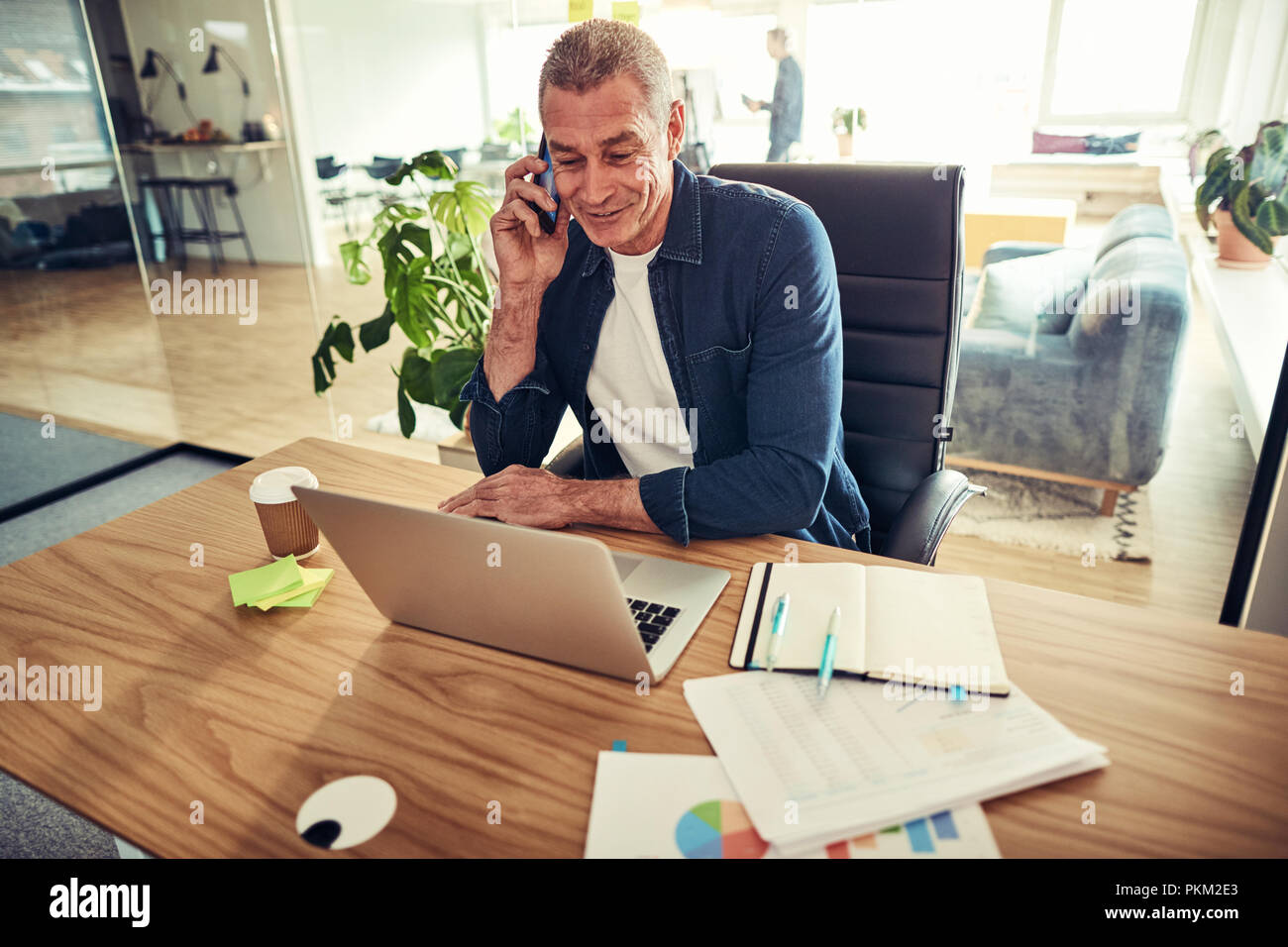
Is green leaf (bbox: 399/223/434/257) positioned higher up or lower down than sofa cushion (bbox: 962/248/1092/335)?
higher up

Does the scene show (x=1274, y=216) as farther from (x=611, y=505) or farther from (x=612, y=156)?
(x=611, y=505)

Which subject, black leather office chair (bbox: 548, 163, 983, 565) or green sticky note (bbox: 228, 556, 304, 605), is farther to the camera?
black leather office chair (bbox: 548, 163, 983, 565)

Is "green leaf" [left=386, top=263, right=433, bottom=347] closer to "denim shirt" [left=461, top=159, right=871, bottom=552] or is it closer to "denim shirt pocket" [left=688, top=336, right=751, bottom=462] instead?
"denim shirt" [left=461, top=159, right=871, bottom=552]

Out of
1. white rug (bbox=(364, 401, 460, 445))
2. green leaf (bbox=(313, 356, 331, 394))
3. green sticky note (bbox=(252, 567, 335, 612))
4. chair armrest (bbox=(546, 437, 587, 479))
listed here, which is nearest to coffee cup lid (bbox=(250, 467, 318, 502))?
green sticky note (bbox=(252, 567, 335, 612))

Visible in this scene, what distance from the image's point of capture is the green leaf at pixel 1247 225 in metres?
2.42

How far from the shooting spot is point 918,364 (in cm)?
144

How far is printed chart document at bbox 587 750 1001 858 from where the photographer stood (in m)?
0.63

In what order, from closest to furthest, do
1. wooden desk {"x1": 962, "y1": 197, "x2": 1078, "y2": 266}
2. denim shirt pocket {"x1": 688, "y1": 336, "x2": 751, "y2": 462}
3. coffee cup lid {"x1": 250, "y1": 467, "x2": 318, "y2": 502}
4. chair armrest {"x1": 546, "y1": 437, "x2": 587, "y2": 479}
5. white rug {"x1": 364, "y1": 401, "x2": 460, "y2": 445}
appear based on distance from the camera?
1. coffee cup lid {"x1": 250, "y1": 467, "x2": 318, "y2": 502}
2. denim shirt pocket {"x1": 688, "y1": 336, "x2": 751, "y2": 462}
3. chair armrest {"x1": 546, "y1": 437, "x2": 587, "y2": 479}
4. wooden desk {"x1": 962, "y1": 197, "x2": 1078, "y2": 266}
5. white rug {"x1": 364, "y1": 401, "x2": 460, "y2": 445}

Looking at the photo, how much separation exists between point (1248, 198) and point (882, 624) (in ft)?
7.64

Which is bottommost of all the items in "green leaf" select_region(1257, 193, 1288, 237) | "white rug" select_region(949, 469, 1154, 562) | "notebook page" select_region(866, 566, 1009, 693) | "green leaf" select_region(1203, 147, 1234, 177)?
"white rug" select_region(949, 469, 1154, 562)

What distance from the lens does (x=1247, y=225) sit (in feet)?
8.07

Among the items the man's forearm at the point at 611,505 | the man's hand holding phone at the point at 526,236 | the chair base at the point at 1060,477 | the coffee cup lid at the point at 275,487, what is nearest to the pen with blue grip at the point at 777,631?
the man's forearm at the point at 611,505

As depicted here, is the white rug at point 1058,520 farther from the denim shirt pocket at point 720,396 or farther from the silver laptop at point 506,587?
the silver laptop at point 506,587

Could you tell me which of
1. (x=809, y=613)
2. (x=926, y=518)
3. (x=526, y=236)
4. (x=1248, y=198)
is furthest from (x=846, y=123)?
(x=809, y=613)
